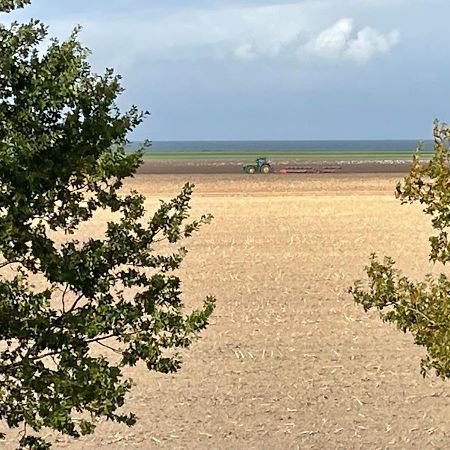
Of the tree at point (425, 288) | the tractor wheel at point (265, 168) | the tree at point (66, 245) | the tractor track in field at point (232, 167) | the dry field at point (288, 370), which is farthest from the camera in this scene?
the tractor track in field at point (232, 167)

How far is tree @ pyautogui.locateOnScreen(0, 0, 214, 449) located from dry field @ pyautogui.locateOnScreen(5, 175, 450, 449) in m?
5.37

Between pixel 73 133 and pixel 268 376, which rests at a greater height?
pixel 73 133

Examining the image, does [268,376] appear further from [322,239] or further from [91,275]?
[322,239]

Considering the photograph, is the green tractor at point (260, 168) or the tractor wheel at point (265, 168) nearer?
the tractor wheel at point (265, 168)

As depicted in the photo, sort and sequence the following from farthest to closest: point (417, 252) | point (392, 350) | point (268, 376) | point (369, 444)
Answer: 1. point (417, 252)
2. point (392, 350)
3. point (268, 376)
4. point (369, 444)

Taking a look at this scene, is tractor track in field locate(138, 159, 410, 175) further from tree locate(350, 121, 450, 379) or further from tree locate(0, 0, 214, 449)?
tree locate(0, 0, 214, 449)

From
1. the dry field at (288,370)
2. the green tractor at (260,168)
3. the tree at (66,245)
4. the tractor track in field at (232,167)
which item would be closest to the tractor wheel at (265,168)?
the green tractor at (260,168)

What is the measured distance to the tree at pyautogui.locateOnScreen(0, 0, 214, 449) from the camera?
21.7 ft

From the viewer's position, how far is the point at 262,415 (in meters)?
13.1

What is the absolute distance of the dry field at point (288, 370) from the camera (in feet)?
40.7

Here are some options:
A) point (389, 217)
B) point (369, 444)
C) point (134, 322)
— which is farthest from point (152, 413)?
point (389, 217)

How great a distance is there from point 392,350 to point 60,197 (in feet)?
33.8

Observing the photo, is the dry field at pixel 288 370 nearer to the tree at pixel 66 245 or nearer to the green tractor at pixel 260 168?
the tree at pixel 66 245

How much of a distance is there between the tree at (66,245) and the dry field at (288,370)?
17.6ft
